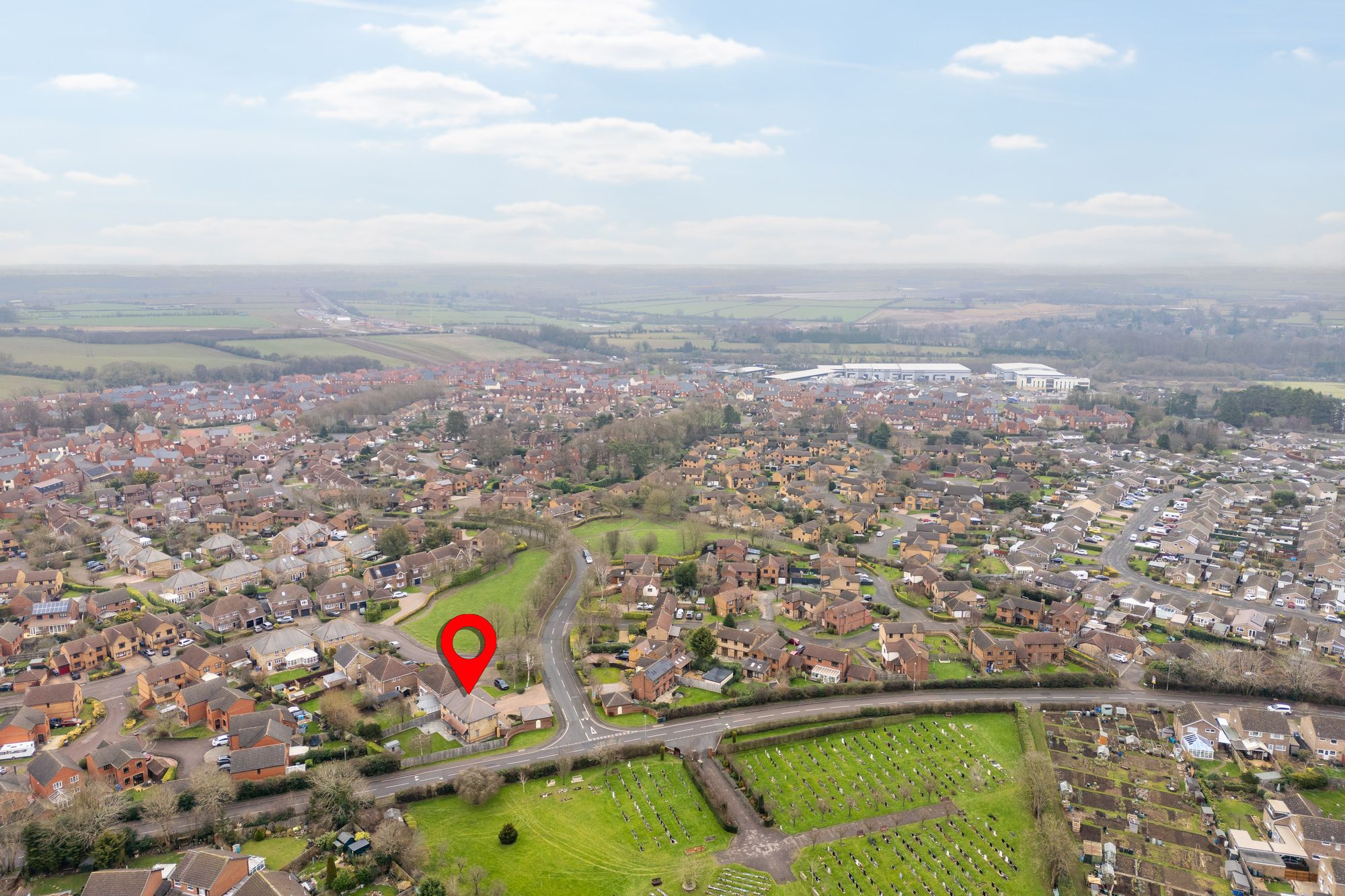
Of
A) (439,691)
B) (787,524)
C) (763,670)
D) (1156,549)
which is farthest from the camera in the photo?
(787,524)

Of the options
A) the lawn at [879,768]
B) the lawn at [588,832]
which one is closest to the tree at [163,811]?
the lawn at [588,832]

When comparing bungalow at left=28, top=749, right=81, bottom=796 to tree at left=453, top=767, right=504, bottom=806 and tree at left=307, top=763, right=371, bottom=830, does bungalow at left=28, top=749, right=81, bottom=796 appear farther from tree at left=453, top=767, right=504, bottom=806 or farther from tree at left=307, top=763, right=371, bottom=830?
tree at left=453, top=767, right=504, bottom=806

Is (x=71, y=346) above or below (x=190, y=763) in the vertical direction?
above

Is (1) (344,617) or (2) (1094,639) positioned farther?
(1) (344,617)

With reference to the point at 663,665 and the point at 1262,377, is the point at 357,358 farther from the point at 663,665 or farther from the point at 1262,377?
the point at 1262,377

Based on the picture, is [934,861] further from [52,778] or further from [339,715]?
[52,778]

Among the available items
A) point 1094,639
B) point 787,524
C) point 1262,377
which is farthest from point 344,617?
point 1262,377
